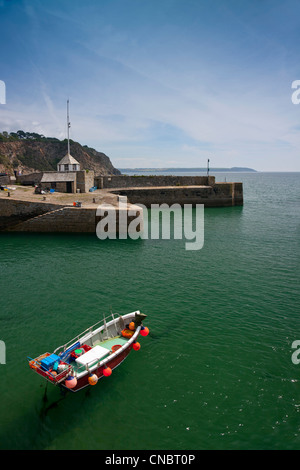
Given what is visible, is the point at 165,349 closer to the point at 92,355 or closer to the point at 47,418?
the point at 92,355

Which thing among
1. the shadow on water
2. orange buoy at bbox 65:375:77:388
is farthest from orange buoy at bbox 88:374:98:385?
the shadow on water

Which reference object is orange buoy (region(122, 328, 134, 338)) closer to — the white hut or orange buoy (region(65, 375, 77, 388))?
orange buoy (region(65, 375, 77, 388))

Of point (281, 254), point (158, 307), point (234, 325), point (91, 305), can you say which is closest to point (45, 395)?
point (91, 305)

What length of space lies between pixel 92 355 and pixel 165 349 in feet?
Answer: 9.52

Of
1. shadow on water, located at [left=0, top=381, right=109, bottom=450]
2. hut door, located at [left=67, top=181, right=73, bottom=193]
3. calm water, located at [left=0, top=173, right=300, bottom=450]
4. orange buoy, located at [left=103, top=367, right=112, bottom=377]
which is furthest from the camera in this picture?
hut door, located at [left=67, top=181, right=73, bottom=193]

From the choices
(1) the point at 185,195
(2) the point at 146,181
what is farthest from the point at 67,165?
(1) the point at 185,195

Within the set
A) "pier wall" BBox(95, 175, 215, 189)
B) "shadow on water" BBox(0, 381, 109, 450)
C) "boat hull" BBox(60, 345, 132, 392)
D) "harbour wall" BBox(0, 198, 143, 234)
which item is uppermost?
"pier wall" BBox(95, 175, 215, 189)

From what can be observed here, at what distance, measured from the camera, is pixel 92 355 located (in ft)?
34.2

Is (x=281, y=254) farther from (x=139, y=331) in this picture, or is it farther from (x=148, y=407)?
(x=148, y=407)

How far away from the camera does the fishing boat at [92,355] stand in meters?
9.41

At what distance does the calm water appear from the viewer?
831 centimetres

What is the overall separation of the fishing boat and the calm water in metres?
0.56

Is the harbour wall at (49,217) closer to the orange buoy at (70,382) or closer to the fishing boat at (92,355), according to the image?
the fishing boat at (92,355)
